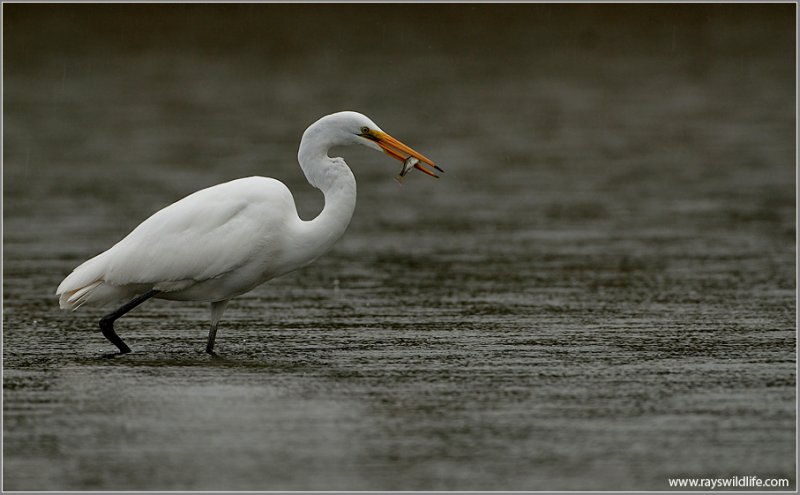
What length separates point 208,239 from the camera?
9297mm

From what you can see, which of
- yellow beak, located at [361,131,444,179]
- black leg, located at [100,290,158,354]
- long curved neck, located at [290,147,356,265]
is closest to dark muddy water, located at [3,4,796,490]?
black leg, located at [100,290,158,354]

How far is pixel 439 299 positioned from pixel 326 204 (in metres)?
2.15

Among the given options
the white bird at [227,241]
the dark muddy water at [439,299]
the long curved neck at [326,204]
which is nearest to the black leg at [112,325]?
the white bird at [227,241]

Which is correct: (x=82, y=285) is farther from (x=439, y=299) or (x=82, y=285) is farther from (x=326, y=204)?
(x=439, y=299)

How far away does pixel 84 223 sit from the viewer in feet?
49.6

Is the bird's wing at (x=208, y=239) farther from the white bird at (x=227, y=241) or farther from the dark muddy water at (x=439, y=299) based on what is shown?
the dark muddy water at (x=439, y=299)

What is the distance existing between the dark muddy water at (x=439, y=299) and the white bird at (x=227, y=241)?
0.38 metres

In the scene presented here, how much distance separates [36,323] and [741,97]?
19.8m

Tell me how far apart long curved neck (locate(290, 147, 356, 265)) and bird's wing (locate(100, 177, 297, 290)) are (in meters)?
0.16

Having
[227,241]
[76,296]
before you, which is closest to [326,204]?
[227,241]

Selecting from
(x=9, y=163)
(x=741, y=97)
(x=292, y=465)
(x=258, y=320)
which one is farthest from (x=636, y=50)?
(x=292, y=465)

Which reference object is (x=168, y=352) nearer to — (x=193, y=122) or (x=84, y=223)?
(x=84, y=223)

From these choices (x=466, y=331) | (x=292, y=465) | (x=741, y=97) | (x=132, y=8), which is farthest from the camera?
(x=132, y=8)

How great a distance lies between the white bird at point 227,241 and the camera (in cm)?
928
